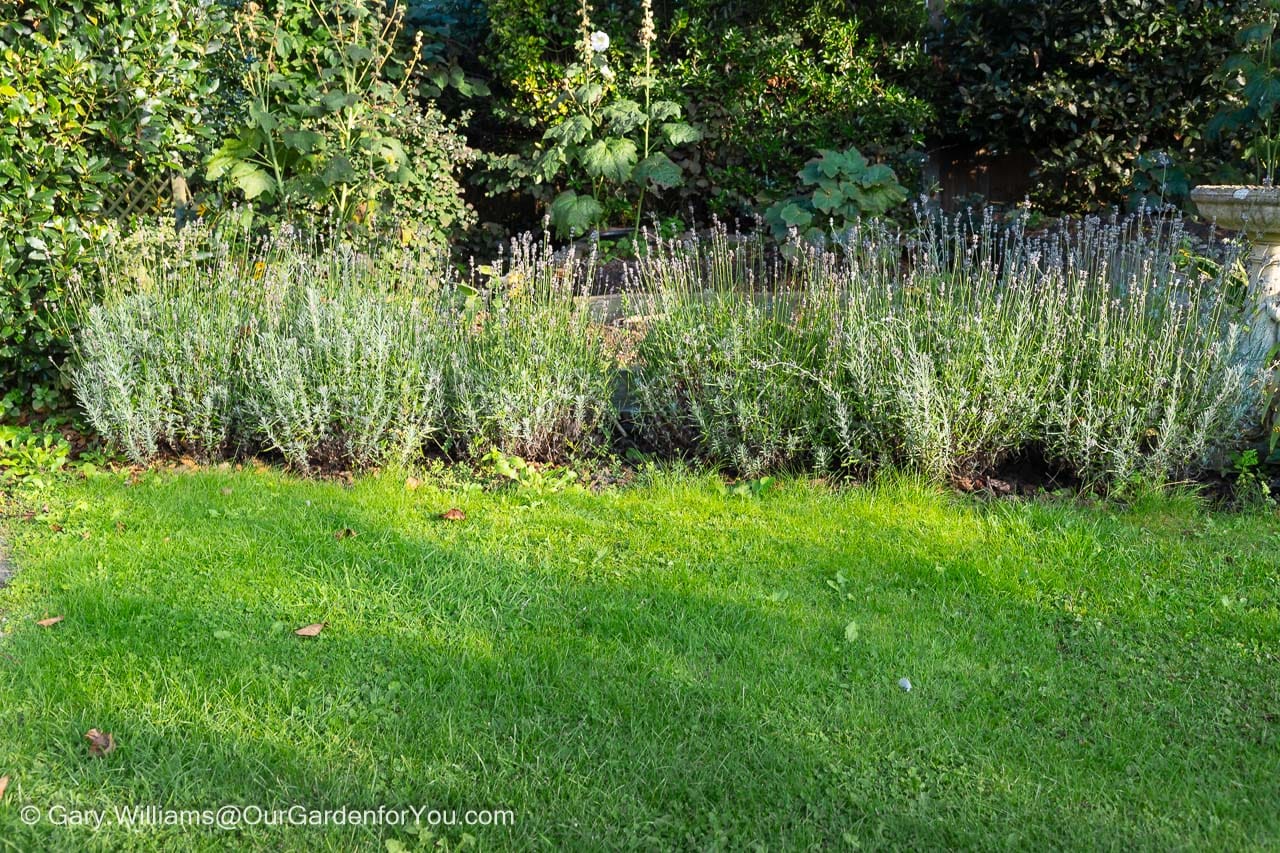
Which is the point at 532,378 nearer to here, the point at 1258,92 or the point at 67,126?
the point at 67,126

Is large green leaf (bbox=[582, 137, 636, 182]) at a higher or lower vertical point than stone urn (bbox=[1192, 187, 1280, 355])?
higher

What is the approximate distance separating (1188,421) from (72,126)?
5021 millimetres

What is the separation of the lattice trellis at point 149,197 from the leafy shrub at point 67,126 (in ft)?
0.19

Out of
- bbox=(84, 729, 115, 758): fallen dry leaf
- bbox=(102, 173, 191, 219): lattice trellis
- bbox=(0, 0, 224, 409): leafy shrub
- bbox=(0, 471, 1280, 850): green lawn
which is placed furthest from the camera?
bbox=(102, 173, 191, 219): lattice trellis

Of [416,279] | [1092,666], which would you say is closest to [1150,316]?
[1092,666]

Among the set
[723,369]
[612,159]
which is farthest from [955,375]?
[612,159]

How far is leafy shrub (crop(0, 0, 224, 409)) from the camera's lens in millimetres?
4926

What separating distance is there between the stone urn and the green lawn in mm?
922

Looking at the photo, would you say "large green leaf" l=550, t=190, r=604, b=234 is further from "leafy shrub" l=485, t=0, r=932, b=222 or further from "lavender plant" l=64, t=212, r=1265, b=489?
"lavender plant" l=64, t=212, r=1265, b=489

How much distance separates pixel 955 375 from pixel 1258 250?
1.37 metres

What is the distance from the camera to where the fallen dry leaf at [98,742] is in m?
2.56

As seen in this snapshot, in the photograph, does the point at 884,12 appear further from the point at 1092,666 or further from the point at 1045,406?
the point at 1092,666

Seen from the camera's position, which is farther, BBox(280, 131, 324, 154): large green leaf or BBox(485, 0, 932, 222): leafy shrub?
BBox(485, 0, 932, 222): leafy shrub

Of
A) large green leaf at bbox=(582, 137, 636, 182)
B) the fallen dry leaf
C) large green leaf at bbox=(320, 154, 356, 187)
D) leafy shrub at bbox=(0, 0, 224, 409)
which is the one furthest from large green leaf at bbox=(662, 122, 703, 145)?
the fallen dry leaf
